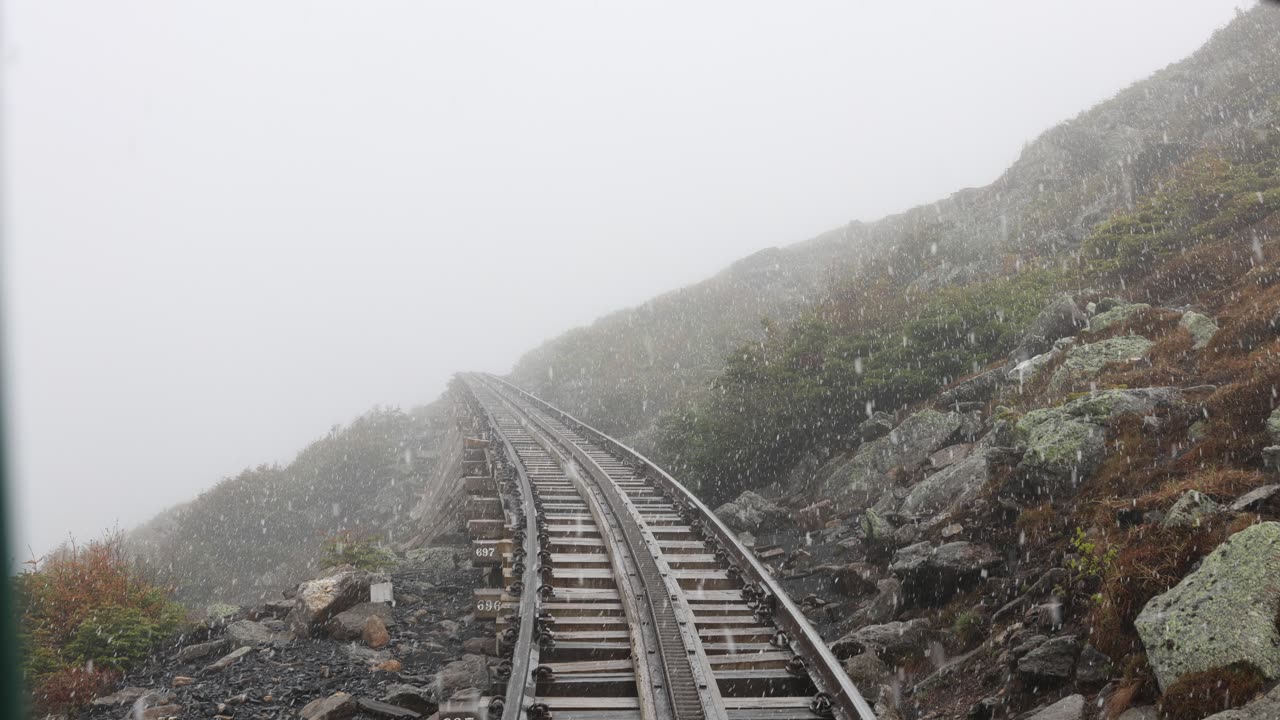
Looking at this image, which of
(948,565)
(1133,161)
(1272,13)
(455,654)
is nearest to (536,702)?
(455,654)

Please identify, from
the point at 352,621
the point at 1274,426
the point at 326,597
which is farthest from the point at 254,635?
the point at 1274,426

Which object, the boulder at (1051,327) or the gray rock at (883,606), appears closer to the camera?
the gray rock at (883,606)

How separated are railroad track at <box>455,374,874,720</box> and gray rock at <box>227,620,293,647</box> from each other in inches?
109

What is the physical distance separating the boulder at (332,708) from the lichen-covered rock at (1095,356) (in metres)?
9.95

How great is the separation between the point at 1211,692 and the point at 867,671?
10.6ft

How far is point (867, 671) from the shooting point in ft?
23.3

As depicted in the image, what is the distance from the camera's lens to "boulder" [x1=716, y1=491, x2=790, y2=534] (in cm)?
1248

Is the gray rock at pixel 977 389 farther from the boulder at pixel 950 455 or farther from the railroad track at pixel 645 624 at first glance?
the railroad track at pixel 645 624

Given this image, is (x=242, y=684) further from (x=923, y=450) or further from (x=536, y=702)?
(x=923, y=450)

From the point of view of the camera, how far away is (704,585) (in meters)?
9.16

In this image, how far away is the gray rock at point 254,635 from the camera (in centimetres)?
895

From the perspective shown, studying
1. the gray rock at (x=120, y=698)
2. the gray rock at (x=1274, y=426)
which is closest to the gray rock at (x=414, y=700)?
the gray rock at (x=120, y=698)

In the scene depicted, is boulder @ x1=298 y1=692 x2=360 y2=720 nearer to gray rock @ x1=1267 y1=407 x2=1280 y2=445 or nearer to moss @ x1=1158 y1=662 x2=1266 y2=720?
moss @ x1=1158 y1=662 x2=1266 y2=720

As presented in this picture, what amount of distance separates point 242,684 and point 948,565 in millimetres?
7911
